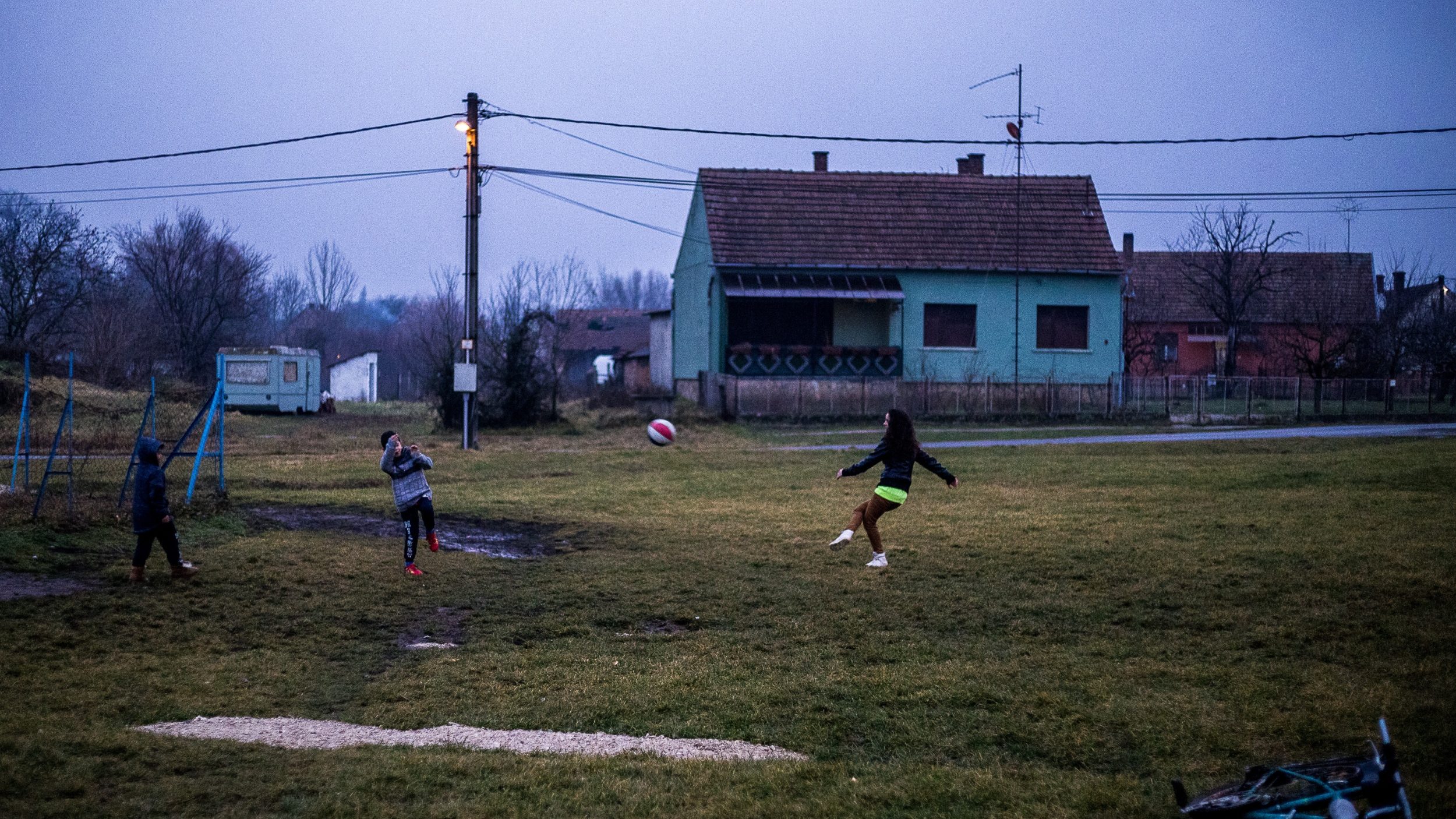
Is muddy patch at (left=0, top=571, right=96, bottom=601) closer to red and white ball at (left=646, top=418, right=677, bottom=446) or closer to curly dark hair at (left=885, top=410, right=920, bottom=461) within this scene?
curly dark hair at (left=885, top=410, right=920, bottom=461)

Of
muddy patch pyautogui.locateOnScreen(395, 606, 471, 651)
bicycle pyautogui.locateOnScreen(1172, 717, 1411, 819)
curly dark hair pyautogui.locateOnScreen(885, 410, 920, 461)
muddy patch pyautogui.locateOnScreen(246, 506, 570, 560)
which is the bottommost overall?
muddy patch pyautogui.locateOnScreen(395, 606, 471, 651)

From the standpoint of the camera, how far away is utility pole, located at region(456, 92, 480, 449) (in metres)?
26.0

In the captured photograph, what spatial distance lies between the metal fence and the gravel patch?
25.9 meters

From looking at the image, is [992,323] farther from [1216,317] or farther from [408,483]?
[408,483]

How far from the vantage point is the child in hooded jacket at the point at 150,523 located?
35.0ft

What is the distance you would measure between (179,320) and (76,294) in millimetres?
8521

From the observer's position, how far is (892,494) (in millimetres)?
11742

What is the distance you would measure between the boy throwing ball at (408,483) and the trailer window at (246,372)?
31.6m

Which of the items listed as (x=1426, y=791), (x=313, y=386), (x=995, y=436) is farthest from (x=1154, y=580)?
(x=313, y=386)

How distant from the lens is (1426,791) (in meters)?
5.24

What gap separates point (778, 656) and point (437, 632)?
9.89 ft

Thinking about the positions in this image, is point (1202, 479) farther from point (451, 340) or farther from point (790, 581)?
point (451, 340)

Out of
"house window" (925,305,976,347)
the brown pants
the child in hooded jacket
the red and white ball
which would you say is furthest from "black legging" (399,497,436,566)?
"house window" (925,305,976,347)

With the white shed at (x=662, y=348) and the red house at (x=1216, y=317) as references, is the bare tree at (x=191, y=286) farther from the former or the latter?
the red house at (x=1216, y=317)
